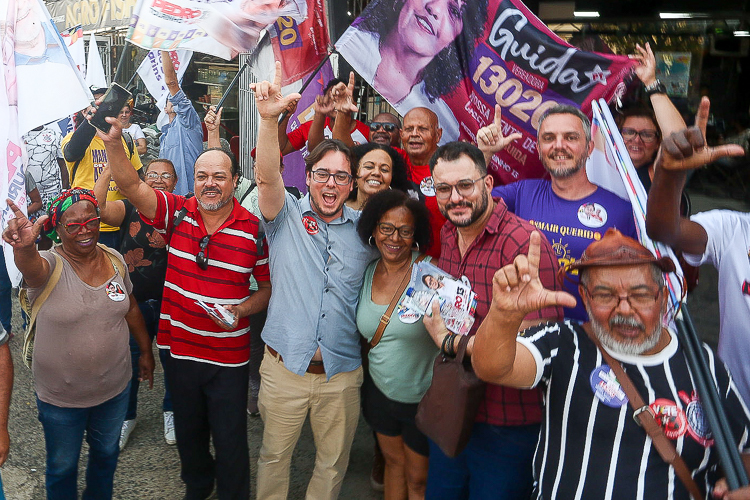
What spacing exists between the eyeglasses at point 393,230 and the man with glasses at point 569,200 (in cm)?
60

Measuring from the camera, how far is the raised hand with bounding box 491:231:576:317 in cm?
190

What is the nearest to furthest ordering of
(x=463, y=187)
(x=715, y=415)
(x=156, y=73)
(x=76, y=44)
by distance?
(x=715, y=415)
(x=463, y=187)
(x=156, y=73)
(x=76, y=44)

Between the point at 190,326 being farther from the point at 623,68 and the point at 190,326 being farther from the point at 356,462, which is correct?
the point at 623,68

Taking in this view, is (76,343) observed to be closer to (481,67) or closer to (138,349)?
(138,349)

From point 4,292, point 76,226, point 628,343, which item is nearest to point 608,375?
point 628,343

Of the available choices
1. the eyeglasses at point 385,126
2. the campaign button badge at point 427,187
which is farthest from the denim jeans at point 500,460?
the eyeglasses at point 385,126

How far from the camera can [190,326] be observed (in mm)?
3289

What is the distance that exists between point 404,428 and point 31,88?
2775mm

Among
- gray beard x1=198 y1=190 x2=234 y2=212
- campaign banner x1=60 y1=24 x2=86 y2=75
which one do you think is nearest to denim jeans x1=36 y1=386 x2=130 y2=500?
gray beard x1=198 y1=190 x2=234 y2=212

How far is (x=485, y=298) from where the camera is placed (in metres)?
2.59

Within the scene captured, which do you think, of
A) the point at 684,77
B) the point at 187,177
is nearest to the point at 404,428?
the point at 187,177

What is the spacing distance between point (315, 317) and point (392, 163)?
43.0 inches

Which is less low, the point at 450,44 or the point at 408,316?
the point at 450,44

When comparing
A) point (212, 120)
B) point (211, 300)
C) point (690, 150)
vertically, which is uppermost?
point (690, 150)
